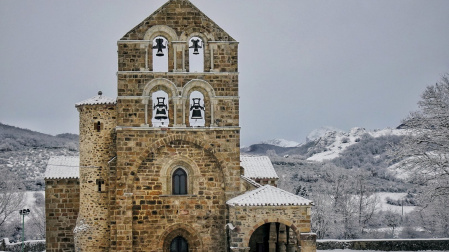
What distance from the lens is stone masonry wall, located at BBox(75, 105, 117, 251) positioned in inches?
1010

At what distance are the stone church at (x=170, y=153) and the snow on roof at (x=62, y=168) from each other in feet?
9.25

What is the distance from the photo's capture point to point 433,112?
89.5 feet

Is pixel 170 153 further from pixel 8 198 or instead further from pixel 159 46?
pixel 8 198

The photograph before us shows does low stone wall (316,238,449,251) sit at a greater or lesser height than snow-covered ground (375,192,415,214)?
lesser

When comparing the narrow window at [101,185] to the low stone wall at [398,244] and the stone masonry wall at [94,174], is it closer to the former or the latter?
the stone masonry wall at [94,174]

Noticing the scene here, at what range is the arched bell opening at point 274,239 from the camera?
26.9m

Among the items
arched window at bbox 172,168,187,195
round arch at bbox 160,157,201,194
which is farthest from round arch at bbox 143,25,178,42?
arched window at bbox 172,168,187,195

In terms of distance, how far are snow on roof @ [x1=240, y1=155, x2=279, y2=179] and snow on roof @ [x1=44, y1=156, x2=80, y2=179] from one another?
9.13 metres

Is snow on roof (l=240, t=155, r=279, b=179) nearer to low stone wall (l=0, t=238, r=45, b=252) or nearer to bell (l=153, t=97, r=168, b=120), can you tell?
bell (l=153, t=97, r=168, b=120)

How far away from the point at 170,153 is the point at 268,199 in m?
5.01

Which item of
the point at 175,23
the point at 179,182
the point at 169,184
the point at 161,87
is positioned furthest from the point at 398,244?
the point at 175,23

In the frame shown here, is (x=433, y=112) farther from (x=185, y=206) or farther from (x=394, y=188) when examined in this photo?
(x=394, y=188)

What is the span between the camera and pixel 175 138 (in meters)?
25.3

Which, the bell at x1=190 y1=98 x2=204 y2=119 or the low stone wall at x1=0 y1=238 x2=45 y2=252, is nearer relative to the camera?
the bell at x1=190 y1=98 x2=204 y2=119
